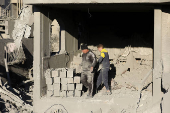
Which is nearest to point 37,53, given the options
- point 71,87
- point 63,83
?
point 63,83

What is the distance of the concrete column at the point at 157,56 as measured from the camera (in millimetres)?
8430

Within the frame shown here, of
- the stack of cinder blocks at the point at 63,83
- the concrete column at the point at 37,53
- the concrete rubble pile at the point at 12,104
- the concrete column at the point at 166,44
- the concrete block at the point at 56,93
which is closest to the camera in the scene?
the concrete column at the point at 166,44

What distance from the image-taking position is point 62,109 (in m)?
9.00

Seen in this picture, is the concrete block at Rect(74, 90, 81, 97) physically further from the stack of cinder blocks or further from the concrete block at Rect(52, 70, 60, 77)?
the concrete block at Rect(52, 70, 60, 77)

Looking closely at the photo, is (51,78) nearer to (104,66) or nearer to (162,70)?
(104,66)

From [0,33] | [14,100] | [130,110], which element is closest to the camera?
[130,110]

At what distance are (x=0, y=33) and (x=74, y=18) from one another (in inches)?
373

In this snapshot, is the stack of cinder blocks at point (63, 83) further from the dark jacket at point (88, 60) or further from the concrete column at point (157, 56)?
the concrete column at point (157, 56)

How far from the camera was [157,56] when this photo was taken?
8.51 meters

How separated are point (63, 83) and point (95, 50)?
557 centimetres

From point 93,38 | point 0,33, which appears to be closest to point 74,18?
point 93,38

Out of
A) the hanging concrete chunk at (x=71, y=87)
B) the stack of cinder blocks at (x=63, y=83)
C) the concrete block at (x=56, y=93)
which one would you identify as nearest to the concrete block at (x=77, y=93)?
the stack of cinder blocks at (x=63, y=83)

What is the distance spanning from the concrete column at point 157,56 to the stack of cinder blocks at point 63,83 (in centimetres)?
238

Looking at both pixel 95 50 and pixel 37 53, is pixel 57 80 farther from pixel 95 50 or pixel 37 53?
pixel 95 50
